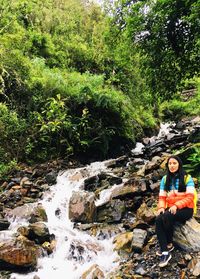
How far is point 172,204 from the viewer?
641cm

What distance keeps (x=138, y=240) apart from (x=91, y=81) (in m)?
11.1

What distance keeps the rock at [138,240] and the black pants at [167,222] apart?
0.76 meters

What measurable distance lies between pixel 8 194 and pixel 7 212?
4.14 feet

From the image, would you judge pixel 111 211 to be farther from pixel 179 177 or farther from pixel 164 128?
pixel 164 128

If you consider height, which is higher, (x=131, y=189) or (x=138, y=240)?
(x=131, y=189)

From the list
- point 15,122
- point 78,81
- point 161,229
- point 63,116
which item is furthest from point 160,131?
point 161,229

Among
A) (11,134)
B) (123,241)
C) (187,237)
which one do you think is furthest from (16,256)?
(11,134)

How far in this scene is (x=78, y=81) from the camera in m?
16.8

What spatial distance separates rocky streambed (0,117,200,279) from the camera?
633cm

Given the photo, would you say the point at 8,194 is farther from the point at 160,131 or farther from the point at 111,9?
the point at 160,131

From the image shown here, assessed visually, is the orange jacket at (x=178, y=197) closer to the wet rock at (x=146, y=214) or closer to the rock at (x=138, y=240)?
the rock at (x=138, y=240)

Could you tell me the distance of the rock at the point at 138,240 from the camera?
6844 millimetres

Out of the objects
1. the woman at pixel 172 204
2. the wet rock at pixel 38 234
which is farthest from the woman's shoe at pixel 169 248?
the wet rock at pixel 38 234

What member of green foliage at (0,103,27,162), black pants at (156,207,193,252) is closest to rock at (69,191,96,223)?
black pants at (156,207,193,252)
